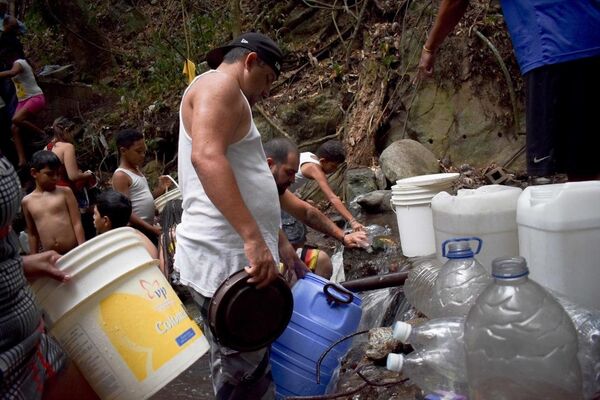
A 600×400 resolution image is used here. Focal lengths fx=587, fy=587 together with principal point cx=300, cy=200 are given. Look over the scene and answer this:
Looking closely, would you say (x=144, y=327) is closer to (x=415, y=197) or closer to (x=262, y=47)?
(x=262, y=47)

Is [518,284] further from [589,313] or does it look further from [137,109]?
[137,109]

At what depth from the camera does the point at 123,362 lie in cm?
191

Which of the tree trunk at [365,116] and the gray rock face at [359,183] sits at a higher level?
the tree trunk at [365,116]

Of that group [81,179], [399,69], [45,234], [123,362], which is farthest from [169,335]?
[399,69]

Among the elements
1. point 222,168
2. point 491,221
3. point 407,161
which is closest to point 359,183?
point 407,161

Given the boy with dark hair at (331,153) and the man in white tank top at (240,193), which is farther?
the boy with dark hair at (331,153)

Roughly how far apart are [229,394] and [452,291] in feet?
3.54

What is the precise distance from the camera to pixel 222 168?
2.22 metres

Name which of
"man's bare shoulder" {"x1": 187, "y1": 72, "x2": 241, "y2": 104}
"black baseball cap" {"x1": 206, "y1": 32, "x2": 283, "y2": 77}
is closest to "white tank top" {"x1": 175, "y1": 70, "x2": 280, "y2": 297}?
"man's bare shoulder" {"x1": 187, "y1": 72, "x2": 241, "y2": 104}

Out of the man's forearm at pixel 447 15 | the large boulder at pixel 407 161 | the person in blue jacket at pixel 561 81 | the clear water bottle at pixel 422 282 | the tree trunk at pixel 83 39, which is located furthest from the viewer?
the tree trunk at pixel 83 39

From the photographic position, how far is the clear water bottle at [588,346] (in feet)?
5.46

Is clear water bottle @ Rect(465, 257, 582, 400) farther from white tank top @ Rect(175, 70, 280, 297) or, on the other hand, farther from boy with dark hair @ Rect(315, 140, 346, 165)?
boy with dark hair @ Rect(315, 140, 346, 165)

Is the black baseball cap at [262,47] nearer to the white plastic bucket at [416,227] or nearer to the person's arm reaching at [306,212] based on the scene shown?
the person's arm reaching at [306,212]

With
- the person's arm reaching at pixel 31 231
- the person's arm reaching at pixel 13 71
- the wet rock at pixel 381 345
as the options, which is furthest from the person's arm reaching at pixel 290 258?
the person's arm reaching at pixel 13 71
